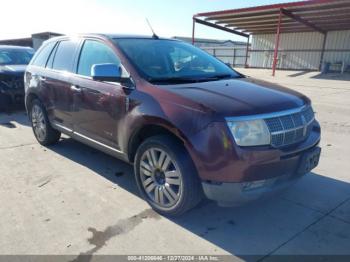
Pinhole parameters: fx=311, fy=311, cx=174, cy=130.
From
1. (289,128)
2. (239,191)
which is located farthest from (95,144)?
(289,128)

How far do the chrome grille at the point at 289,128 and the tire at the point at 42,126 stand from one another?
3723 mm

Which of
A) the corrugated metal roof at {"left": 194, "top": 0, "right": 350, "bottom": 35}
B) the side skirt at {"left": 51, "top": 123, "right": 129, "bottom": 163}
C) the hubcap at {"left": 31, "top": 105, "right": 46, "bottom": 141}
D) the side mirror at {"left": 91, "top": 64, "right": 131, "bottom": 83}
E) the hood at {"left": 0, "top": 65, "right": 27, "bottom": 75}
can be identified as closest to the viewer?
the side mirror at {"left": 91, "top": 64, "right": 131, "bottom": 83}

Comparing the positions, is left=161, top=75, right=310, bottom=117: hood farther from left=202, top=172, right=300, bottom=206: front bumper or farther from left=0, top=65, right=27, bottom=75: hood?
left=0, top=65, right=27, bottom=75: hood

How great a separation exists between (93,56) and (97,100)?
643mm

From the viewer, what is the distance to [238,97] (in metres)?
2.85

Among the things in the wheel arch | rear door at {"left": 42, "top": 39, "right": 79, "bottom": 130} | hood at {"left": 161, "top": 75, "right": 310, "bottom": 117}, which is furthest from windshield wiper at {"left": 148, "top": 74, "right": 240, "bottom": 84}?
rear door at {"left": 42, "top": 39, "right": 79, "bottom": 130}

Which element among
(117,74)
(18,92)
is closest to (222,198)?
(117,74)

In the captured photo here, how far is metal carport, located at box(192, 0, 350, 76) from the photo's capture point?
53.3ft

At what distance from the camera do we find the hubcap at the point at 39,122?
16.9 feet

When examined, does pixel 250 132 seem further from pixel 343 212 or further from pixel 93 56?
pixel 93 56

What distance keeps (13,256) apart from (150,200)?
132 cm

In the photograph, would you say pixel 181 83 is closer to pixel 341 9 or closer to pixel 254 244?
pixel 254 244

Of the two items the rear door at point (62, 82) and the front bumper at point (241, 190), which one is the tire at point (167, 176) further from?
the rear door at point (62, 82)

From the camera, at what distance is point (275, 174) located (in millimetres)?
2684
